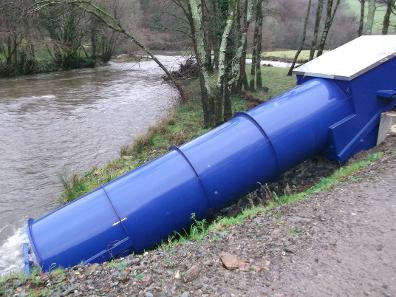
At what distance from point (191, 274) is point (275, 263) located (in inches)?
38.0

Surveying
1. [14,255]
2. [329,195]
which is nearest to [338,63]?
[329,195]

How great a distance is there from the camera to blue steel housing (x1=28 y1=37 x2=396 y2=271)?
675 cm

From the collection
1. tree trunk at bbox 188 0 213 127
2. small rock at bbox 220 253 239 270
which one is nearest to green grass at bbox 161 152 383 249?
small rock at bbox 220 253 239 270

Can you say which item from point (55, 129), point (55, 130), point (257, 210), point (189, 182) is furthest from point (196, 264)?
point (55, 129)

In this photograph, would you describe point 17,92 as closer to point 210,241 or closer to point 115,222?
point 115,222

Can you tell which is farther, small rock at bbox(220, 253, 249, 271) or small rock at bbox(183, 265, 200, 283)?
small rock at bbox(220, 253, 249, 271)

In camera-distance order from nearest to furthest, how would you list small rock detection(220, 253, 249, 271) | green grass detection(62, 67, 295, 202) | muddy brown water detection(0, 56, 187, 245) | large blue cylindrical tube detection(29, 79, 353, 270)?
1. small rock detection(220, 253, 249, 271)
2. large blue cylindrical tube detection(29, 79, 353, 270)
3. green grass detection(62, 67, 295, 202)
4. muddy brown water detection(0, 56, 187, 245)

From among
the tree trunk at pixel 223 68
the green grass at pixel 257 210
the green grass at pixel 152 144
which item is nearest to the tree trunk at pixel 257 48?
the green grass at pixel 152 144

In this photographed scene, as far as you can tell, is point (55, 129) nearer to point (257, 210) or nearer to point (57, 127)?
point (57, 127)

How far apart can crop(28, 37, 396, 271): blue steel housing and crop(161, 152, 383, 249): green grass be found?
0.22 metres

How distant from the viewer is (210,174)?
23.8 ft

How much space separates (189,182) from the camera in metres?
7.17

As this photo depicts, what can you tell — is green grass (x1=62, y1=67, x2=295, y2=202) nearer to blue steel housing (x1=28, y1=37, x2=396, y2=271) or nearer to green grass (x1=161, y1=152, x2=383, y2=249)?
blue steel housing (x1=28, y1=37, x2=396, y2=271)

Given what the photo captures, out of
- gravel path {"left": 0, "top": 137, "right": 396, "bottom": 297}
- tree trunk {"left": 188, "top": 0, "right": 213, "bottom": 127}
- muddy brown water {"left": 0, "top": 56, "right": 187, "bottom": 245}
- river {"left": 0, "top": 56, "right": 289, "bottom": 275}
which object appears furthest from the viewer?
tree trunk {"left": 188, "top": 0, "right": 213, "bottom": 127}
